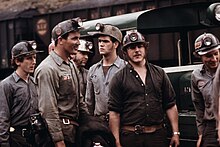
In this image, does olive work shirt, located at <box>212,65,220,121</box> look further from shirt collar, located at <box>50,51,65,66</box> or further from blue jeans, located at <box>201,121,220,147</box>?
shirt collar, located at <box>50,51,65,66</box>

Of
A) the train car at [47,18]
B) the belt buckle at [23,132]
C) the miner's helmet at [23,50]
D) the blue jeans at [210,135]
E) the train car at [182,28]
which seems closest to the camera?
the blue jeans at [210,135]

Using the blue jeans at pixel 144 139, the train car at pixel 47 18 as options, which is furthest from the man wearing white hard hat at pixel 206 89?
the train car at pixel 47 18

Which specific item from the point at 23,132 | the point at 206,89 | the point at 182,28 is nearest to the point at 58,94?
the point at 23,132

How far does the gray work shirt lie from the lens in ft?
24.2

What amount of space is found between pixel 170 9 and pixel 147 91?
243 centimetres

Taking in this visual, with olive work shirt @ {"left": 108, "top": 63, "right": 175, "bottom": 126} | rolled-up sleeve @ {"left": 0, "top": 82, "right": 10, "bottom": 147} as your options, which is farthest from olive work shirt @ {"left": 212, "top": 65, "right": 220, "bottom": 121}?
rolled-up sleeve @ {"left": 0, "top": 82, "right": 10, "bottom": 147}

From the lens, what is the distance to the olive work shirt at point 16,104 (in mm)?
6871

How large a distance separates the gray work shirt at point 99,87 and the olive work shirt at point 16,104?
808mm

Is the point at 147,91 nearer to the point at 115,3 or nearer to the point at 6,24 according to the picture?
the point at 115,3

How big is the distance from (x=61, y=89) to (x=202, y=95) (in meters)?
1.41

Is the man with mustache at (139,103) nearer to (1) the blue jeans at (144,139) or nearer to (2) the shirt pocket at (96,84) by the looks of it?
(1) the blue jeans at (144,139)

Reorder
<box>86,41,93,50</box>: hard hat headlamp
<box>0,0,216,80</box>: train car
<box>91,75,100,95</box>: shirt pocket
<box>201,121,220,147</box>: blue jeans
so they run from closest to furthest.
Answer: <box>201,121,220,147</box>: blue jeans
<box>91,75,100,95</box>: shirt pocket
<box>86,41,93,50</box>: hard hat headlamp
<box>0,0,216,80</box>: train car

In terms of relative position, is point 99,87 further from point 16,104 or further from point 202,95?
point 202,95

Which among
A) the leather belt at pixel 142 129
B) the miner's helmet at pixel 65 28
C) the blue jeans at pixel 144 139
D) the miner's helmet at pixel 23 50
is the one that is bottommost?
the blue jeans at pixel 144 139
